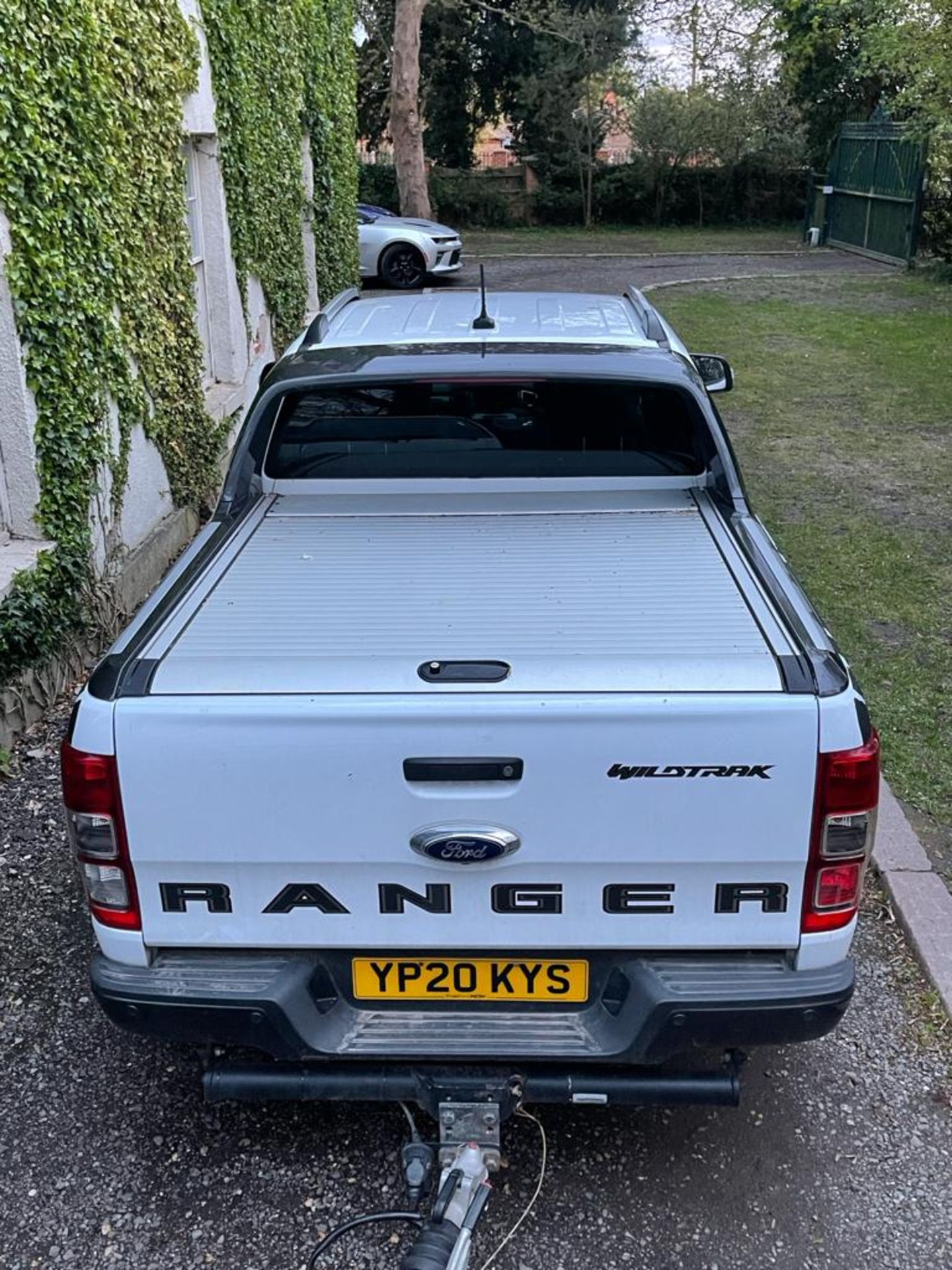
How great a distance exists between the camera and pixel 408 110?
71.8 feet

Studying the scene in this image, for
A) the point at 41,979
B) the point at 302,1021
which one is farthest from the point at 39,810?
the point at 302,1021

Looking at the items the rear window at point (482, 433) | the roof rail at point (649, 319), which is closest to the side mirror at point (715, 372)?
the roof rail at point (649, 319)

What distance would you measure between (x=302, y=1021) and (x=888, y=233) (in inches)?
950

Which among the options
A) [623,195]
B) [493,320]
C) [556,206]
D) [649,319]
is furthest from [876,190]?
[493,320]

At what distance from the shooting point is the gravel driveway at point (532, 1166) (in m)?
2.75

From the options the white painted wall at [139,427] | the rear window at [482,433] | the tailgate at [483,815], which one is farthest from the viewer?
the white painted wall at [139,427]

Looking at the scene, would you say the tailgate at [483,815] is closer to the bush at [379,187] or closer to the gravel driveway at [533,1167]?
the gravel driveway at [533,1167]

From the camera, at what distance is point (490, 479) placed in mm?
4145

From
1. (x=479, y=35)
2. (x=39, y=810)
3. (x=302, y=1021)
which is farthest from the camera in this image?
(x=479, y=35)

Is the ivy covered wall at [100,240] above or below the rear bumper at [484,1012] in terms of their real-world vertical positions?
above

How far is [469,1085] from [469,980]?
246 mm

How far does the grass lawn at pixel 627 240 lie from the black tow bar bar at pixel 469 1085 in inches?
942

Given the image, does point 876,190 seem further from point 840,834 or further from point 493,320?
point 840,834

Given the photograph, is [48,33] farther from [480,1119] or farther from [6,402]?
[480,1119]
